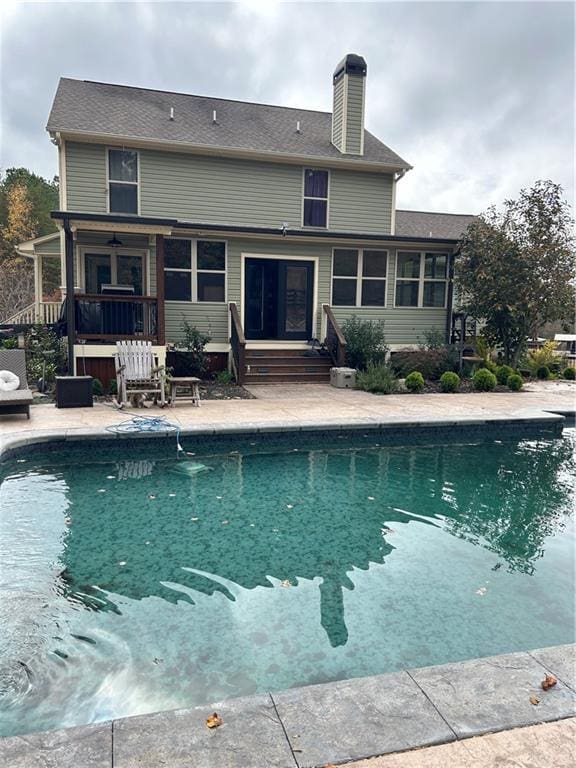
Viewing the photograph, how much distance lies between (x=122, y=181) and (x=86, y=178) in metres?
0.82

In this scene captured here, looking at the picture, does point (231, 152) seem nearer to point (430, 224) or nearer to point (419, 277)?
point (419, 277)

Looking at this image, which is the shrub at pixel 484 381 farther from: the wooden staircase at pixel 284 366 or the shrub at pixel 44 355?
the shrub at pixel 44 355

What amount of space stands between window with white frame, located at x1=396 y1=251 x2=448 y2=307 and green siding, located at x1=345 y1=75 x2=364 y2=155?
3314 mm

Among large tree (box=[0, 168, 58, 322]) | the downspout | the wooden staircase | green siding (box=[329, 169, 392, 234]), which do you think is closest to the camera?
the wooden staircase

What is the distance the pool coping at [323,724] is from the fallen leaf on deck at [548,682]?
0.6 inches

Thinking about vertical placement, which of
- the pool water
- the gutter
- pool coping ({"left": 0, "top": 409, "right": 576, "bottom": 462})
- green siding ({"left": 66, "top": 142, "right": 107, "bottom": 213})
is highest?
green siding ({"left": 66, "top": 142, "right": 107, "bottom": 213})

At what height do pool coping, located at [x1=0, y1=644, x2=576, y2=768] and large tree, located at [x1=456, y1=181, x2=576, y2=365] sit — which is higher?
large tree, located at [x1=456, y1=181, x2=576, y2=365]

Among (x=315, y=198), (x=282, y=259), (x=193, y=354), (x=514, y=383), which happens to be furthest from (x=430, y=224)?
(x=193, y=354)

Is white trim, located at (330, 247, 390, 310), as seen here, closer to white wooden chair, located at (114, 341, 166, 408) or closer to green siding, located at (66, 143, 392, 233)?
green siding, located at (66, 143, 392, 233)

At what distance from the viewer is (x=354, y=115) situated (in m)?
14.9

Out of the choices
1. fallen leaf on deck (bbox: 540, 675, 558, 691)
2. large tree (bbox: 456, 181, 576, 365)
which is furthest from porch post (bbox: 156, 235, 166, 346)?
fallen leaf on deck (bbox: 540, 675, 558, 691)

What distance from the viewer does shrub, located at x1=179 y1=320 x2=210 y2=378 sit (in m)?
12.1

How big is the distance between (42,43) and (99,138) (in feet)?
8.17

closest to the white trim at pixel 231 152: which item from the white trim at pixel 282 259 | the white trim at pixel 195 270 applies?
the white trim at pixel 195 270
